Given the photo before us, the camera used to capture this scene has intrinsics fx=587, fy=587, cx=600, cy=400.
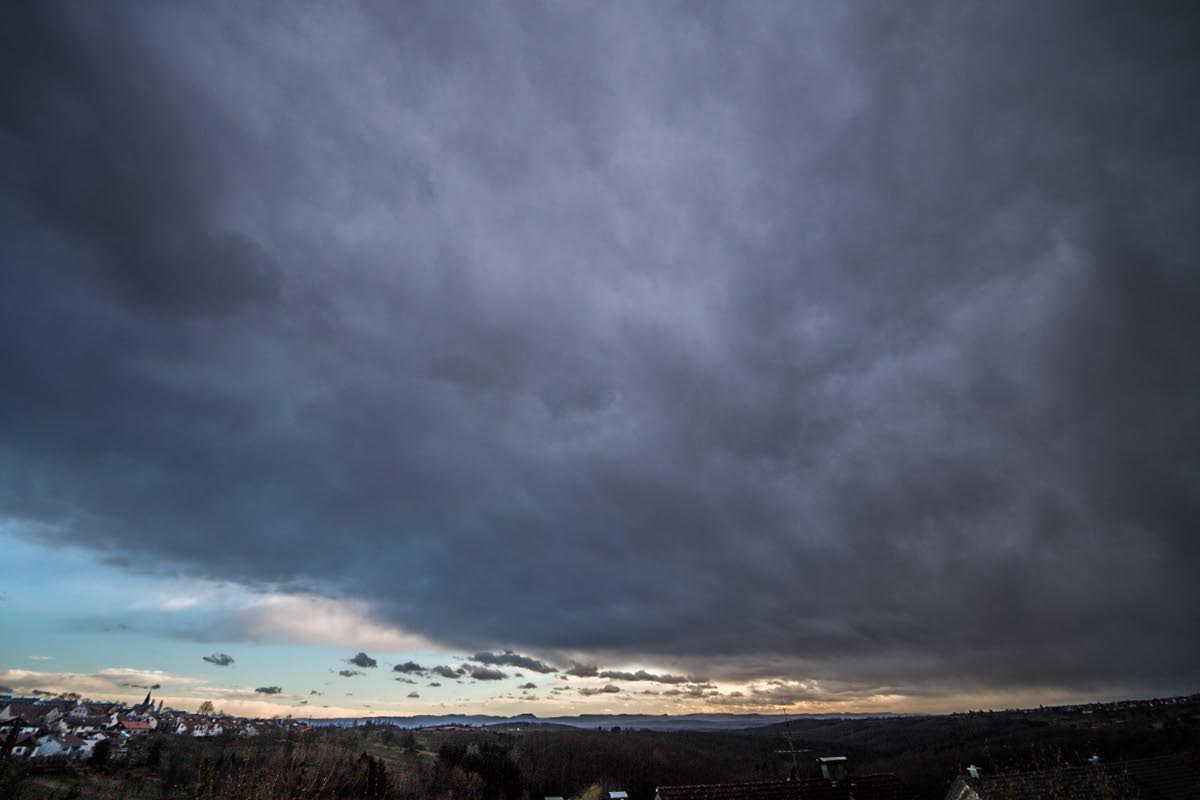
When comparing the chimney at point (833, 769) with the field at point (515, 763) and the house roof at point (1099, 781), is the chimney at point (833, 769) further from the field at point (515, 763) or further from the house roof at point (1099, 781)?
the house roof at point (1099, 781)

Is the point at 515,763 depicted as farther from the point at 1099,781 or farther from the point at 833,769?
the point at 1099,781

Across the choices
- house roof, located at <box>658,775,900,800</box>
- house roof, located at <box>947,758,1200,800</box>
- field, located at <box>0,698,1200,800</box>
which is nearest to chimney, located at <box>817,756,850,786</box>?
house roof, located at <box>658,775,900,800</box>

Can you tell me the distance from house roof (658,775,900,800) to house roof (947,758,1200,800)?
6187 mm

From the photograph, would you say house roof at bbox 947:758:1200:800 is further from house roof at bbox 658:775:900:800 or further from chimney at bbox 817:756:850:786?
chimney at bbox 817:756:850:786

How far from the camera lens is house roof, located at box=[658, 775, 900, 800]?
→ 41.3 meters

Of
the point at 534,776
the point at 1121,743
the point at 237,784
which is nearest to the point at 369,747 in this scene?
the point at 534,776

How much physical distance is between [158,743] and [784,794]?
372 ft

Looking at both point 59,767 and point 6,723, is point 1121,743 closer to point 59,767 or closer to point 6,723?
point 59,767

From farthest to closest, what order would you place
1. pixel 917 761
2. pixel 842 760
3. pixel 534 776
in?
pixel 917 761 < pixel 534 776 < pixel 842 760

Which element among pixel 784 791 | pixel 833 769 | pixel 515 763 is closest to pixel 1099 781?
pixel 784 791

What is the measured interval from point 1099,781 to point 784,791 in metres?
18.6

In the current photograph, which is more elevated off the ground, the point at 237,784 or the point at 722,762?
the point at 237,784

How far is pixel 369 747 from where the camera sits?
145m

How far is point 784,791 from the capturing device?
1657 inches
